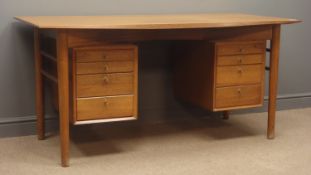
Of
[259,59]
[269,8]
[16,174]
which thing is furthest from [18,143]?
[269,8]

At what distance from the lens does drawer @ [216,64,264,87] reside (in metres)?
2.54

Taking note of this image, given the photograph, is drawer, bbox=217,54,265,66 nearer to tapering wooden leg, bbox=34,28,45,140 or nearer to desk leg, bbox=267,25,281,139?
desk leg, bbox=267,25,281,139

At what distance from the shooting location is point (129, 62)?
2.31 metres

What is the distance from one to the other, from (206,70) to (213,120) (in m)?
0.63

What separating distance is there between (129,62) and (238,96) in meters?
0.69

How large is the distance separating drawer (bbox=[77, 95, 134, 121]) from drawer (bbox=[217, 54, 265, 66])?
1.78ft

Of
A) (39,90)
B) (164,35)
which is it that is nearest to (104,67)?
(164,35)

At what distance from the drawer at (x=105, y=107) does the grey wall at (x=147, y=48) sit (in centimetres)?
59

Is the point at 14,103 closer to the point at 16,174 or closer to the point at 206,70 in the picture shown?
the point at 16,174

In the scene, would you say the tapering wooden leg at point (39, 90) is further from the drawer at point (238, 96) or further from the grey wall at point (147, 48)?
the drawer at point (238, 96)

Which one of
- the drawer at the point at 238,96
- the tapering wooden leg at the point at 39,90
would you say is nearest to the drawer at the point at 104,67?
the tapering wooden leg at the point at 39,90

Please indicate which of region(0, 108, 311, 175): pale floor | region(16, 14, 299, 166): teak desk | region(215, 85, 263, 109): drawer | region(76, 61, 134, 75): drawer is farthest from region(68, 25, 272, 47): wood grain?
region(0, 108, 311, 175): pale floor

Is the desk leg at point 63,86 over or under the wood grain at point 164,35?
under

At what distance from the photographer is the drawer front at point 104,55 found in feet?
7.25
